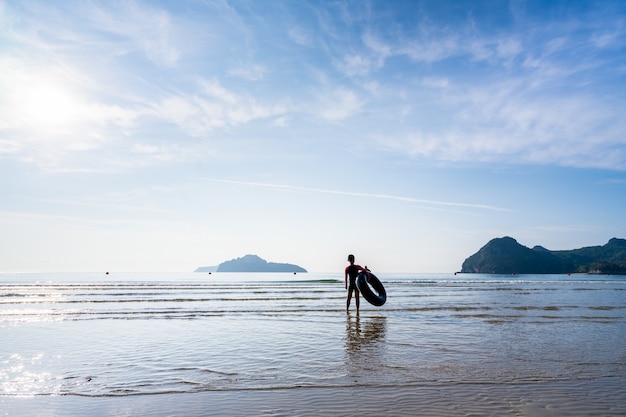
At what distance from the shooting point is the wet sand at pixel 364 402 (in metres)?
5.05

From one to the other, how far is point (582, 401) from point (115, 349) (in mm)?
9669

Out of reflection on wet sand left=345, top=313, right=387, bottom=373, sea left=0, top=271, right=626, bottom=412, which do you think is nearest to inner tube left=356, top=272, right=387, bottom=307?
reflection on wet sand left=345, top=313, right=387, bottom=373

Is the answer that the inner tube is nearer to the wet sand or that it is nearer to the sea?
the sea

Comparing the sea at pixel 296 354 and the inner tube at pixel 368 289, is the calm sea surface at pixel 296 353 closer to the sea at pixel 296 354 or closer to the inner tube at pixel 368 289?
the sea at pixel 296 354

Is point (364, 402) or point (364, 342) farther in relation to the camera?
point (364, 342)

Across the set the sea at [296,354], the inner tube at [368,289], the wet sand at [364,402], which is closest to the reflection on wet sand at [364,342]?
the sea at [296,354]

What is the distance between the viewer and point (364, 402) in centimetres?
539

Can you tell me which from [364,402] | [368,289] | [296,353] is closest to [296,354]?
[296,353]

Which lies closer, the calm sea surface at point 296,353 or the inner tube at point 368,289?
Result: the calm sea surface at point 296,353

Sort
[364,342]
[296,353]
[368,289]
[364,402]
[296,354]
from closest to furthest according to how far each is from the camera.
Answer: [364,402]
[296,354]
[296,353]
[364,342]
[368,289]

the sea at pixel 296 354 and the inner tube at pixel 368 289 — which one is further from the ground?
the inner tube at pixel 368 289

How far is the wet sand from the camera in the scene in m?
5.05

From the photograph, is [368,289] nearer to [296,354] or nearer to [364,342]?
→ [364,342]

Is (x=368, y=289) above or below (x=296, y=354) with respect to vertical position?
above
